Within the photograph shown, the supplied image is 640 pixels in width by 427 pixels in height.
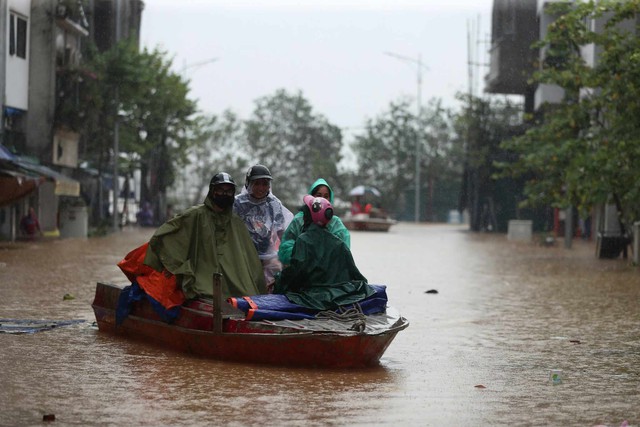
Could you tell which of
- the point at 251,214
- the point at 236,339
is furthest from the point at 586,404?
the point at 251,214

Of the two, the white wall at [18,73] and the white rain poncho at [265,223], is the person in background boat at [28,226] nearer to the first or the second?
the white wall at [18,73]

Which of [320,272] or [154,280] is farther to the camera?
[154,280]

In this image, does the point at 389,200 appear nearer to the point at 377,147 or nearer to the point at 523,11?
the point at 377,147

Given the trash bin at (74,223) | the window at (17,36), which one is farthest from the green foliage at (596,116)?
the window at (17,36)

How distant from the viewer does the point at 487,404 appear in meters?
8.99

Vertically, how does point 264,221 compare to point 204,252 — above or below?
above

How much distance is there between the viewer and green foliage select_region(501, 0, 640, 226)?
27531mm

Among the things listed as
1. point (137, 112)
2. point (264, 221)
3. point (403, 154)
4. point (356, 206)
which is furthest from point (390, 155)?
point (264, 221)

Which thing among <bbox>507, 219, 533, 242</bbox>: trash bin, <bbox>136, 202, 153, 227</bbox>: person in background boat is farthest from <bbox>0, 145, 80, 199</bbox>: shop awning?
<bbox>136, 202, 153, 227</bbox>: person in background boat

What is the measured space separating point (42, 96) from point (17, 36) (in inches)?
118

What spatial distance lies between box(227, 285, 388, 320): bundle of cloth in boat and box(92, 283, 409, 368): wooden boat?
8 centimetres

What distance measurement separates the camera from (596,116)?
1266 inches

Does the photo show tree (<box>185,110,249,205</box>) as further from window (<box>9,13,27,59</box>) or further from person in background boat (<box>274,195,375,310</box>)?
person in background boat (<box>274,195,375,310</box>)

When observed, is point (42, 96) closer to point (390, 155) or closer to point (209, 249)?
point (209, 249)
